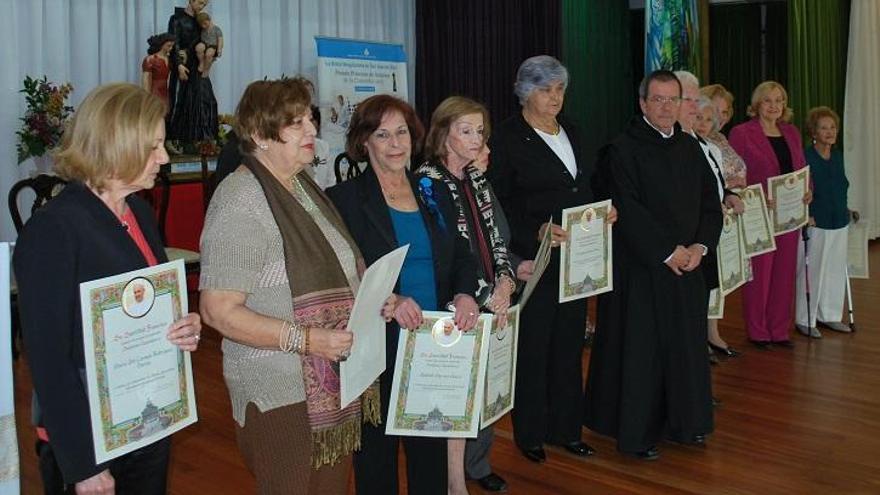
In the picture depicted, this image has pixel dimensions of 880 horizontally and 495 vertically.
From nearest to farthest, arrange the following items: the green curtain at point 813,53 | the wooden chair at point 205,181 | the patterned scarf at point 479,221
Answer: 1. the patterned scarf at point 479,221
2. the wooden chair at point 205,181
3. the green curtain at point 813,53

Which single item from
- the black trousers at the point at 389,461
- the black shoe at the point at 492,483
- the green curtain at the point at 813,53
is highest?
the green curtain at the point at 813,53

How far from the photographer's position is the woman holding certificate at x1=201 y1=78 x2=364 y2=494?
6.24 feet

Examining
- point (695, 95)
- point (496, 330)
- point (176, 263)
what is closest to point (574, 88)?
point (695, 95)

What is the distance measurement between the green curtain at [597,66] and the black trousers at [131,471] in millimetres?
9086

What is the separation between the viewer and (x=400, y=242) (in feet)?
8.15

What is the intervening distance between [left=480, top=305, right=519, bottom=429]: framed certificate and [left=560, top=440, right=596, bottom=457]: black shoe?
2.67ft

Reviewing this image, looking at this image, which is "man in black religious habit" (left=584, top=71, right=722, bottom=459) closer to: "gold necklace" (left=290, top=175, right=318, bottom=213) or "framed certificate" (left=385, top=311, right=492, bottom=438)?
"framed certificate" (left=385, top=311, right=492, bottom=438)

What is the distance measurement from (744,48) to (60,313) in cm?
1111

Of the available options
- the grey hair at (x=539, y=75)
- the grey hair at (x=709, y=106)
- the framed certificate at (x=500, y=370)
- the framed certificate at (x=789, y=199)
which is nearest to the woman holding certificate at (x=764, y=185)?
the framed certificate at (x=789, y=199)

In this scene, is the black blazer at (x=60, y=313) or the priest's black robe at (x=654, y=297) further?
the priest's black robe at (x=654, y=297)

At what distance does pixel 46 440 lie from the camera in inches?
75.0

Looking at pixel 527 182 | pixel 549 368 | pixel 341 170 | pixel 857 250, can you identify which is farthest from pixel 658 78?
pixel 341 170

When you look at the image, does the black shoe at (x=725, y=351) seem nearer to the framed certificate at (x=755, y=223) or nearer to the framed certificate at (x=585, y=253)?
the framed certificate at (x=755, y=223)

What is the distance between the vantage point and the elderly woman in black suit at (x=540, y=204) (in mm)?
3465
